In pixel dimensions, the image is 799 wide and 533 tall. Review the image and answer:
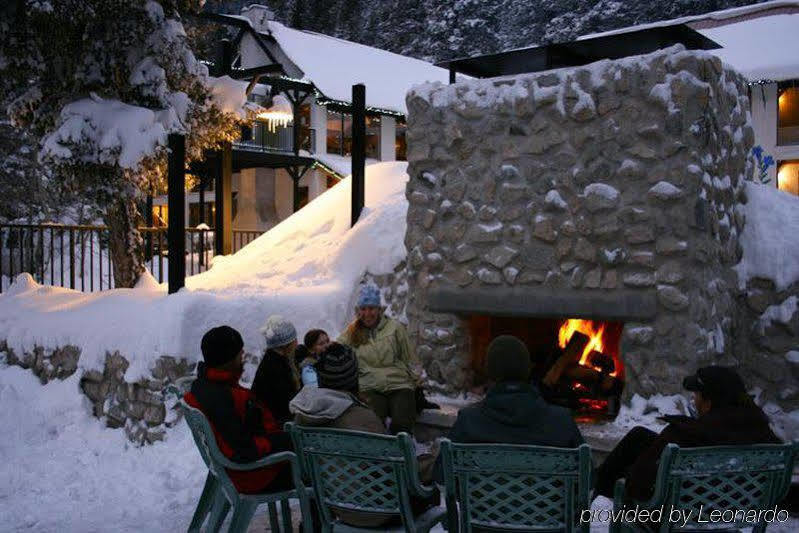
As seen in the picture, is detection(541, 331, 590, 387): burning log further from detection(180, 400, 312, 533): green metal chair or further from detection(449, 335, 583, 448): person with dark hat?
detection(449, 335, 583, 448): person with dark hat

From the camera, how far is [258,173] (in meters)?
28.2

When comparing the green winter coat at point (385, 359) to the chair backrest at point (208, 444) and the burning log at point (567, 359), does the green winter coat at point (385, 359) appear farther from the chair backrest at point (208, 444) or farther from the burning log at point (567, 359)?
the chair backrest at point (208, 444)

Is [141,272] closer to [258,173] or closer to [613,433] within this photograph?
[613,433]

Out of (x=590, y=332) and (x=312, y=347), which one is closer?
(x=312, y=347)

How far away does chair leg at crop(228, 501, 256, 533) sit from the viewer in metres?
3.87

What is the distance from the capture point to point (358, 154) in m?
9.11

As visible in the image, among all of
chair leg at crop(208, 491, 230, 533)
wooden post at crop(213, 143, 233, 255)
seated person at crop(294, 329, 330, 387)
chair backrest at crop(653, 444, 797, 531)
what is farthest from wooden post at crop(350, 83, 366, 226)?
chair backrest at crop(653, 444, 797, 531)

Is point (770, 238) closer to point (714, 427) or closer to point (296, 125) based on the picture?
point (714, 427)

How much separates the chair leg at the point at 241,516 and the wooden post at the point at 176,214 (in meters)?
4.27

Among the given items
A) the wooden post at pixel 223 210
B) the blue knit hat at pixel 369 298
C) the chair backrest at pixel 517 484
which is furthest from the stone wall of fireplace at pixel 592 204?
the wooden post at pixel 223 210

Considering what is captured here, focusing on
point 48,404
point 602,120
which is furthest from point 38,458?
point 602,120

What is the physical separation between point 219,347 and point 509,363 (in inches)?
58.9

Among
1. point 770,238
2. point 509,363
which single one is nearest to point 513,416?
point 509,363

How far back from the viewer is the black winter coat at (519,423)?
323cm
